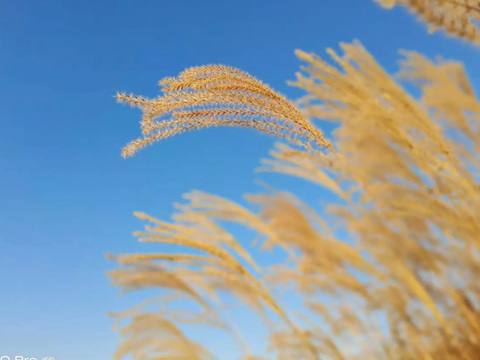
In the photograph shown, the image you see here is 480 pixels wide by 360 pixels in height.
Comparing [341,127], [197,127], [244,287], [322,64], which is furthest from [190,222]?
[197,127]

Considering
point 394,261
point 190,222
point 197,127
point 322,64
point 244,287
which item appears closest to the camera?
point 394,261

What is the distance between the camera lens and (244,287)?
4.11ft

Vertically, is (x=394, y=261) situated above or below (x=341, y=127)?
below

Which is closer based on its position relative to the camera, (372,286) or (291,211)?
(372,286)

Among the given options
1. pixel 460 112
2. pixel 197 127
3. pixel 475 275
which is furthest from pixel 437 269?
pixel 197 127

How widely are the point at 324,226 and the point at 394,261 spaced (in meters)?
0.22

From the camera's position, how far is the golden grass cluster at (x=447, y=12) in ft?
4.96

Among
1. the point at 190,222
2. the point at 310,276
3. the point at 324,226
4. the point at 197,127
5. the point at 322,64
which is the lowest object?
the point at 310,276

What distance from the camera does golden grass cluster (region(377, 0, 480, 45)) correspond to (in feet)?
4.96

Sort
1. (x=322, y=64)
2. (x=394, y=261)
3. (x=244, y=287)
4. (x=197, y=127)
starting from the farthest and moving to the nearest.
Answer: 1. (x=197, y=127)
2. (x=322, y=64)
3. (x=244, y=287)
4. (x=394, y=261)

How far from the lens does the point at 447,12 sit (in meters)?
1.53

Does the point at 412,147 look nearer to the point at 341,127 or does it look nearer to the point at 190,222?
the point at 341,127

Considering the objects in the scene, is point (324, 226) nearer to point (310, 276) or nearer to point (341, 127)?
point (310, 276)

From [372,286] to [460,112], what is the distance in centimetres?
50
